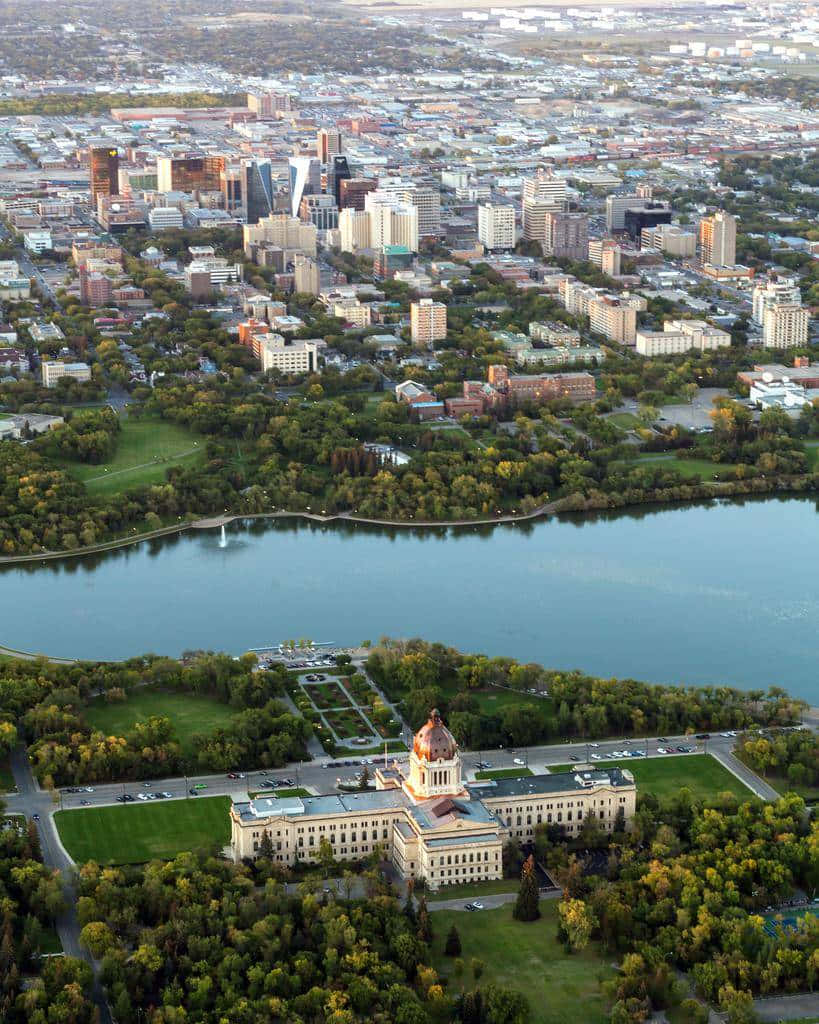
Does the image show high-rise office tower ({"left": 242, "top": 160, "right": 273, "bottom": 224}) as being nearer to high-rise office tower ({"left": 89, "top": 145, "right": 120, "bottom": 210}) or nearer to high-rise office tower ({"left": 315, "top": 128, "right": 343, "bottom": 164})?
high-rise office tower ({"left": 89, "top": 145, "right": 120, "bottom": 210})

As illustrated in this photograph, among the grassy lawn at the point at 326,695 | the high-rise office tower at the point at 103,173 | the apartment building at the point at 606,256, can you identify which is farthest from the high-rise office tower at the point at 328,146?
the grassy lawn at the point at 326,695

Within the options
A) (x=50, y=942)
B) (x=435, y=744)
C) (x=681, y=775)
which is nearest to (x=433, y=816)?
(x=435, y=744)

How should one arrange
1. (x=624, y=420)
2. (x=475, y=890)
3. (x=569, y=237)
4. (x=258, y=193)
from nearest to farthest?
(x=475, y=890)
(x=624, y=420)
(x=569, y=237)
(x=258, y=193)

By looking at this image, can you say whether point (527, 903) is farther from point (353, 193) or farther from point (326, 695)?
point (353, 193)

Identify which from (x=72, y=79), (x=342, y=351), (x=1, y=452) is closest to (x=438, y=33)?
(x=72, y=79)

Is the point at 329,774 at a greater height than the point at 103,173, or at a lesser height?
lesser

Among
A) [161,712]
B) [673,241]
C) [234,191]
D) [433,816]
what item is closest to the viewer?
[433,816]

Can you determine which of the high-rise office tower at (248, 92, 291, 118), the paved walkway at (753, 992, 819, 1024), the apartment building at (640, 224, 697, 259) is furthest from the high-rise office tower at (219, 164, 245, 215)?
the paved walkway at (753, 992, 819, 1024)
